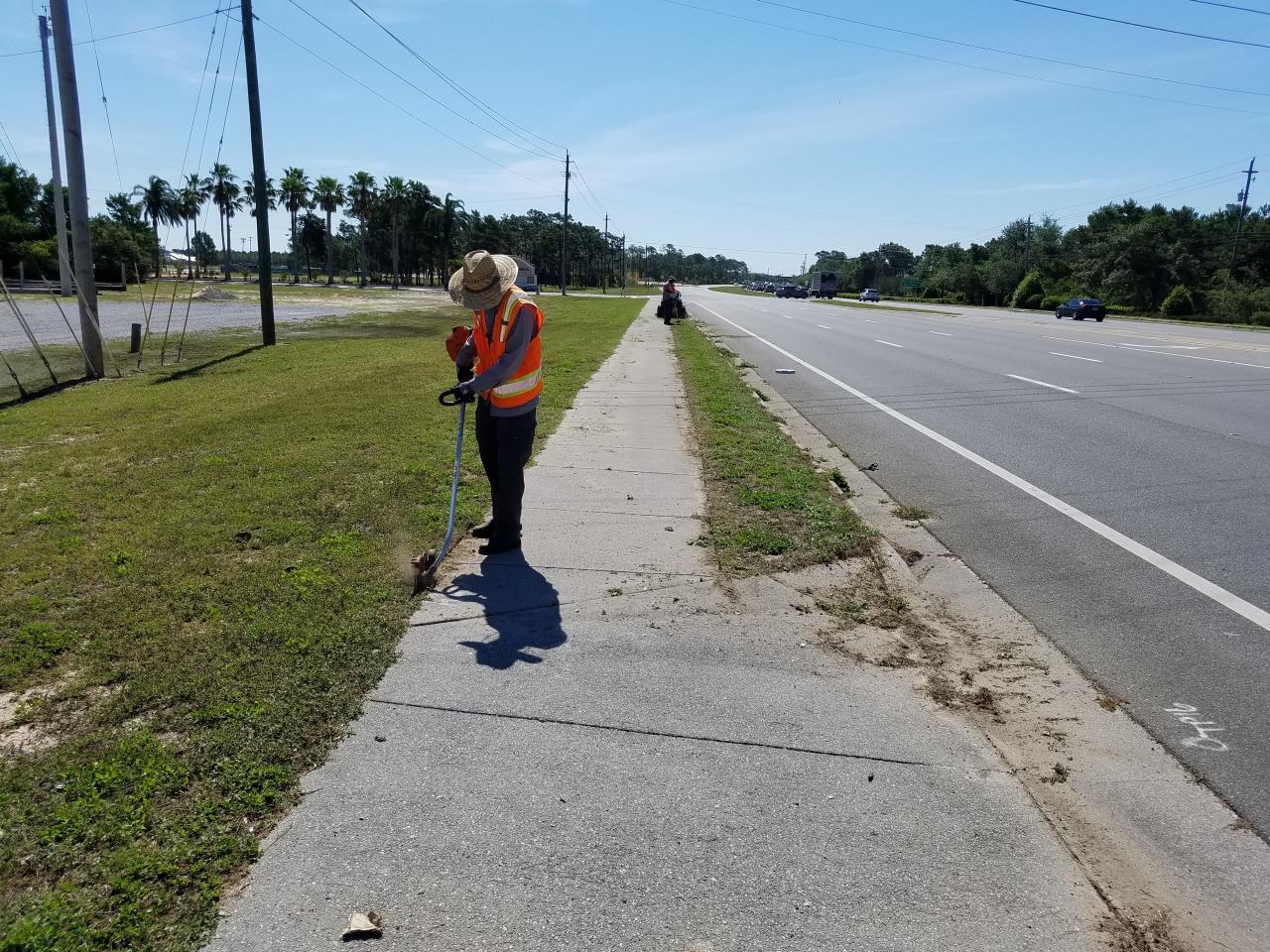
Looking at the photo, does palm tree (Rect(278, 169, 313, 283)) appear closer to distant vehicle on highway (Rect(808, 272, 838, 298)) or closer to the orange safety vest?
distant vehicle on highway (Rect(808, 272, 838, 298))

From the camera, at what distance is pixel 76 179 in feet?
46.4

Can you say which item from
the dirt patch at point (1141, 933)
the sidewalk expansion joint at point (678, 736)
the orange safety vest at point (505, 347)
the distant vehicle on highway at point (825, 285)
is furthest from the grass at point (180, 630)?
the distant vehicle on highway at point (825, 285)

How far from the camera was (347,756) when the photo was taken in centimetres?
319

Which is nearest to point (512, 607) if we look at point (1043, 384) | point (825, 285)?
point (1043, 384)

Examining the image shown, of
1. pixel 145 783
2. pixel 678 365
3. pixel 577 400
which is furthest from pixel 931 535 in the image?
pixel 678 365

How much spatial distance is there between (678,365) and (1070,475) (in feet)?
32.4

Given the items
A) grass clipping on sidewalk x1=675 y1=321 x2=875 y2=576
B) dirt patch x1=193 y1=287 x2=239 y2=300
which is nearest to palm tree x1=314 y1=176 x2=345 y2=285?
dirt patch x1=193 y1=287 x2=239 y2=300

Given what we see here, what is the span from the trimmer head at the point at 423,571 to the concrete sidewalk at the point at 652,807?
0.24 m

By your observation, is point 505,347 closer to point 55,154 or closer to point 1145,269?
point 55,154

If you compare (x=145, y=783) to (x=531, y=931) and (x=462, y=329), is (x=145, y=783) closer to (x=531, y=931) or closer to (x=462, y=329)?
(x=531, y=931)

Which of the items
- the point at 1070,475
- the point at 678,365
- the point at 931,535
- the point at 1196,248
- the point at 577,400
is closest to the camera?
the point at 931,535

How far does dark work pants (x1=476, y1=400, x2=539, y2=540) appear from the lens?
5.40 meters

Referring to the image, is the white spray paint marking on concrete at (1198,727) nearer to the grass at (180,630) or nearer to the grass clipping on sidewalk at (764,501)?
the grass clipping on sidewalk at (764,501)

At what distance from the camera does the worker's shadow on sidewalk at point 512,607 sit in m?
4.15
